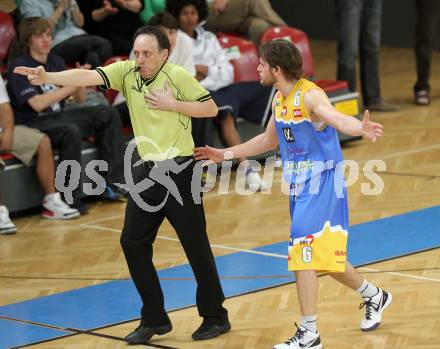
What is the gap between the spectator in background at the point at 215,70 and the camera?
10.2 meters

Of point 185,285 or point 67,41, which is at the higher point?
point 67,41

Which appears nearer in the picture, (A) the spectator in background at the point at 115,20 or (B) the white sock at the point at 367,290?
(B) the white sock at the point at 367,290

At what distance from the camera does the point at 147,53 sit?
569 centimetres

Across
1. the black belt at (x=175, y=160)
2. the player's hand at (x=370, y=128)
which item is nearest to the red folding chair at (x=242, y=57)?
the black belt at (x=175, y=160)

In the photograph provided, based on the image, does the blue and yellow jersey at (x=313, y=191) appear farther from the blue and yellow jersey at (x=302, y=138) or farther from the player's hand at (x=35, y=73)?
the player's hand at (x=35, y=73)

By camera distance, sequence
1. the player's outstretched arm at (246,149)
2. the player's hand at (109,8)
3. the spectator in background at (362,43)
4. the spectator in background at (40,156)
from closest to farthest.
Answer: the player's outstretched arm at (246,149)
the spectator in background at (40,156)
the player's hand at (109,8)
the spectator in background at (362,43)

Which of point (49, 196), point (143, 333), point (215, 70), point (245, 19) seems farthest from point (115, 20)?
point (143, 333)

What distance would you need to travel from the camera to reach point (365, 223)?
816 cm

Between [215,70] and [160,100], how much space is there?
461 cm

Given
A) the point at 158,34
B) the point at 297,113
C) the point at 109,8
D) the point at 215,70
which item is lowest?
the point at 215,70

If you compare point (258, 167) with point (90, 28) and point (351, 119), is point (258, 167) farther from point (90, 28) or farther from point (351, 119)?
point (351, 119)

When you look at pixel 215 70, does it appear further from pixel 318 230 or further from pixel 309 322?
pixel 309 322

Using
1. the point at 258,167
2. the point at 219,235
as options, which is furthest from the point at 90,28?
the point at 219,235

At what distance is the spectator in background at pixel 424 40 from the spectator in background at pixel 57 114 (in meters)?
4.65
